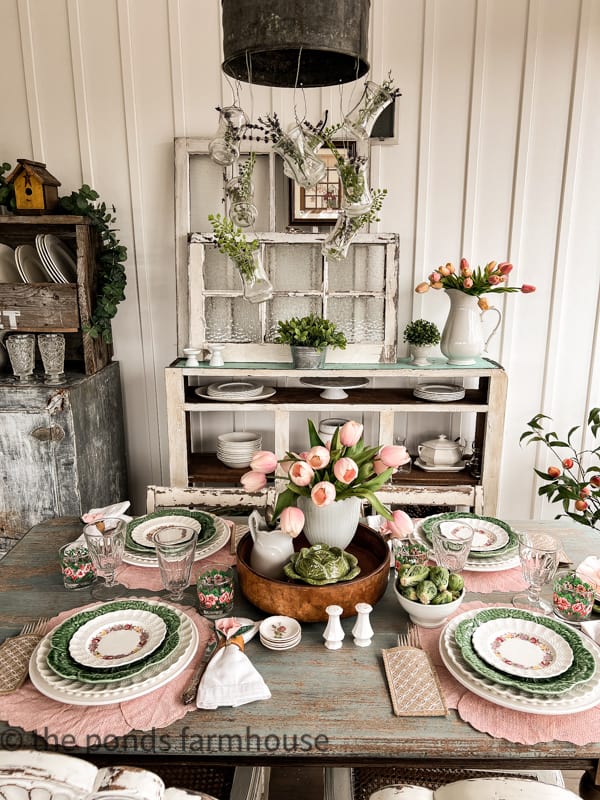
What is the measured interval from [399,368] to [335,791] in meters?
1.59

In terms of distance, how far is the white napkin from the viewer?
1.03 m

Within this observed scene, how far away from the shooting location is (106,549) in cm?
136

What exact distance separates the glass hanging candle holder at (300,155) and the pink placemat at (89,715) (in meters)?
1.07

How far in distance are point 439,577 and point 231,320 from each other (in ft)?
5.26

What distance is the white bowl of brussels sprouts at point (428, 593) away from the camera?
4.00 ft

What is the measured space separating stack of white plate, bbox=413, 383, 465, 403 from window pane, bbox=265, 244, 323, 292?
61cm

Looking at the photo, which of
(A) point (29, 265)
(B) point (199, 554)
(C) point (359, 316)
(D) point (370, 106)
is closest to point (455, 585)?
(B) point (199, 554)

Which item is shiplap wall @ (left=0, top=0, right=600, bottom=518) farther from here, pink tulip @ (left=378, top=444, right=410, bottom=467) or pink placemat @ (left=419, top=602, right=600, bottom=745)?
pink placemat @ (left=419, top=602, right=600, bottom=745)

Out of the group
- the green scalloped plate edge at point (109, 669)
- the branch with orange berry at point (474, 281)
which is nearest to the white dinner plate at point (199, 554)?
the green scalloped plate edge at point (109, 669)

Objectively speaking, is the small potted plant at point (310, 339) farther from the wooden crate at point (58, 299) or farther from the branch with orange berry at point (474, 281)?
the wooden crate at point (58, 299)

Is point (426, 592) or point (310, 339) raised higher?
point (310, 339)

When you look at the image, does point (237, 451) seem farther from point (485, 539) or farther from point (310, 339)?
point (485, 539)

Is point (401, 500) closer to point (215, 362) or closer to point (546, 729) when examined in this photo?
point (546, 729)

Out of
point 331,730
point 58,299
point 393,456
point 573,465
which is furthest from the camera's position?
point 573,465
